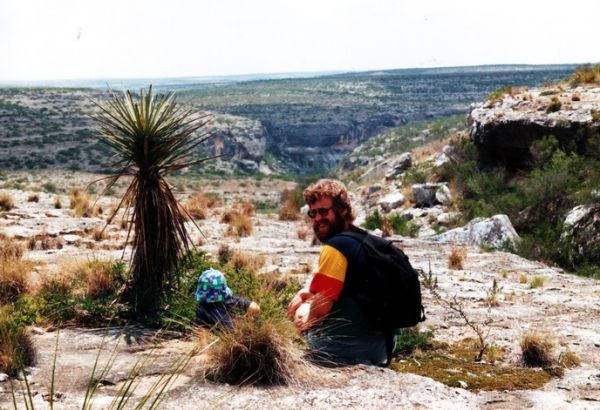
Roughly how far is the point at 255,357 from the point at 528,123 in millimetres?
13895

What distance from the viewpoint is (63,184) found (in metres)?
32.5

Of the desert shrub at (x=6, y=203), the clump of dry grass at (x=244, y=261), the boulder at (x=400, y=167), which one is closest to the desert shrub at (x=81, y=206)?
the desert shrub at (x=6, y=203)

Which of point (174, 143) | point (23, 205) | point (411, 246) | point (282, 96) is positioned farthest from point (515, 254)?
point (282, 96)

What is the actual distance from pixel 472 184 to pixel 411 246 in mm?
5023

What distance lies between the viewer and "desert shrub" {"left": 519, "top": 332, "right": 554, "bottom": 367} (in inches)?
190

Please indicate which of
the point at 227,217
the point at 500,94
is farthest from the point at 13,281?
the point at 500,94

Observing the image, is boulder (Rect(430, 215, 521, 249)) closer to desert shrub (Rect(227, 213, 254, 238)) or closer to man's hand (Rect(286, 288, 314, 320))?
desert shrub (Rect(227, 213, 254, 238))

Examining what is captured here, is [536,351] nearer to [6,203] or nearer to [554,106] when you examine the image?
[6,203]

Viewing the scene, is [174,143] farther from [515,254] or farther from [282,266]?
[515,254]

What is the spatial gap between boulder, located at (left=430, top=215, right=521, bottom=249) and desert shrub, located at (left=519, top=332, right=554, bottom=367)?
22.1 ft

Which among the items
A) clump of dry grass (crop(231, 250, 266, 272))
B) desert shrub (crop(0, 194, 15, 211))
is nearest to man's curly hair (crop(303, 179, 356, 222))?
clump of dry grass (crop(231, 250, 266, 272))

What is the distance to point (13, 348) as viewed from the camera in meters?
3.85

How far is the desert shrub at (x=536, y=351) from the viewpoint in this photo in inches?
190

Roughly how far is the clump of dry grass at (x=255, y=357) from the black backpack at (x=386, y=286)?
644 mm
